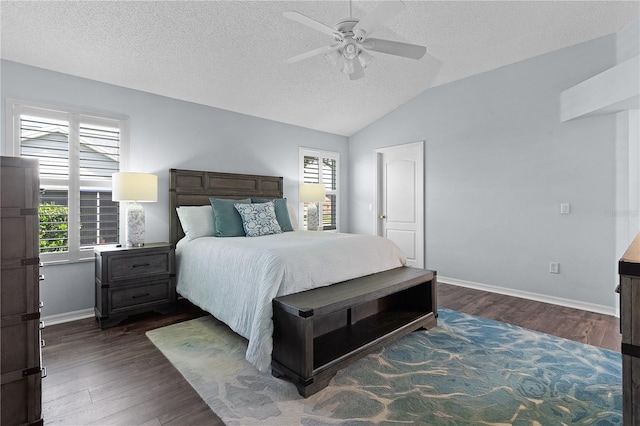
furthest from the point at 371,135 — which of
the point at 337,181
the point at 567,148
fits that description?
the point at 567,148

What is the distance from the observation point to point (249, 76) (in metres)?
3.76

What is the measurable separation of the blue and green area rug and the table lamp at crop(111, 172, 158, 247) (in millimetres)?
1080

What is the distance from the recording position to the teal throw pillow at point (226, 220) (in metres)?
3.54

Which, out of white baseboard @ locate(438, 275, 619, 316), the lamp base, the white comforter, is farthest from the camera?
white baseboard @ locate(438, 275, 619, 316)

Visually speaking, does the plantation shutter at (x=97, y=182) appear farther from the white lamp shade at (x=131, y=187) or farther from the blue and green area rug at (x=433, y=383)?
the blue and green area rug at (x=433, y=383)

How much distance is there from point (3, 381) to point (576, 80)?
5203 mm

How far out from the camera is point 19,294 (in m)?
1.51

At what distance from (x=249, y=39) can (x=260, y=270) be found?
2.35 metres

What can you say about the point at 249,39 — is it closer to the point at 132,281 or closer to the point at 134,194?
the point at 134,194

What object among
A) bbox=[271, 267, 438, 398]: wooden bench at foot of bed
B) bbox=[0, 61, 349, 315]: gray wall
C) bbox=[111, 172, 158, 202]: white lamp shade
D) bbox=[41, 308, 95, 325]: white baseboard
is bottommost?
bbox=[41, 308, 95, 325]: white baseboard

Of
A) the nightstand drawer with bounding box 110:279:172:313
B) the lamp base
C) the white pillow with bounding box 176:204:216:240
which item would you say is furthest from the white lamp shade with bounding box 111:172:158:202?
the nightstand drawer with bounding box 110:279:172:313

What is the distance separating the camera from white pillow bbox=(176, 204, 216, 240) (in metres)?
3.54

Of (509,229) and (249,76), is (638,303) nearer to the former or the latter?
(509,229)

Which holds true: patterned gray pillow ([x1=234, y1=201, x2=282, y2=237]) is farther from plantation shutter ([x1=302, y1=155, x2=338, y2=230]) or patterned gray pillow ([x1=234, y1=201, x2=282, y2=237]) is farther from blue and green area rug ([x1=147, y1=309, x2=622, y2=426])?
plantation shutter ([x1=302, y1=155, x2=338, y2=230])
